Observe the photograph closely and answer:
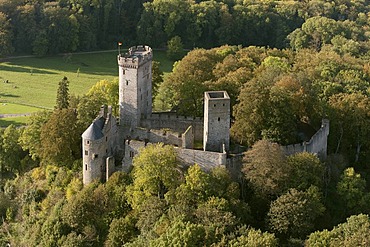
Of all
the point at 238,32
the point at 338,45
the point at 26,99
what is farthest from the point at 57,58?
the point at 338,45

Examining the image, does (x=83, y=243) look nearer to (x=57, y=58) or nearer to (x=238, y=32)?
(x=57, y=58)

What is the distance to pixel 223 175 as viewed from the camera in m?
49.9

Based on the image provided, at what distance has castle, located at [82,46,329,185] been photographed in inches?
2047

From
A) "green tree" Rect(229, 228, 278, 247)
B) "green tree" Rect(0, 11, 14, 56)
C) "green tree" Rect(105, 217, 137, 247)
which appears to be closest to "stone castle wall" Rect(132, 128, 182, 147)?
"green tree" Rect(105, 217, 137, 247)

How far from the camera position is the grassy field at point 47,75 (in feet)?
286

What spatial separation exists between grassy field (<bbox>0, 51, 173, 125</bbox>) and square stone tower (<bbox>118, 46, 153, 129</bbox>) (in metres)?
27.6

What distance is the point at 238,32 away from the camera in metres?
120

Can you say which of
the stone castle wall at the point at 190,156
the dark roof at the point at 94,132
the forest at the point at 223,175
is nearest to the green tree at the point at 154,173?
the forest at the point at 223,175

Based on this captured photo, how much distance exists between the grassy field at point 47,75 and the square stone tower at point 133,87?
27565 mm

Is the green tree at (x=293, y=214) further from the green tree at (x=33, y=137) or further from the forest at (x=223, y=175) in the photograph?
the green tree at (x=33, y=137)

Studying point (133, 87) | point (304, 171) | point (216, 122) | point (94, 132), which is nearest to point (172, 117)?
point (133, 87)

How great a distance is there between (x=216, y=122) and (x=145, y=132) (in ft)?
23.7

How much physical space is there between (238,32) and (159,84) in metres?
51.7

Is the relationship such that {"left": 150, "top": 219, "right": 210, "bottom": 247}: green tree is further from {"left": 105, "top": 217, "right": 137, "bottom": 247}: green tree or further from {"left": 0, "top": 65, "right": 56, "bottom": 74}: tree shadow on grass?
{"left": 0, "top": 65, "right": 56, "bottom": 74}: tree shadow on grass
